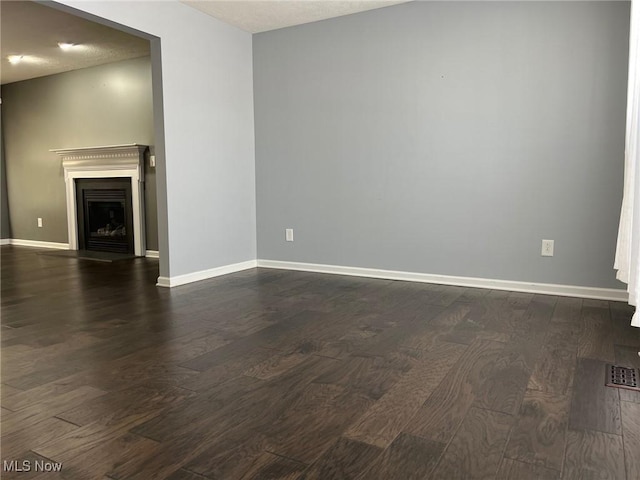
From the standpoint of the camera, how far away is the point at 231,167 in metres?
4.25

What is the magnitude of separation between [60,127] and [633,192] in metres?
6.18

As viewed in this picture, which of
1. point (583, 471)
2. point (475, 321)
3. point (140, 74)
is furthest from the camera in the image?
point (140, 74)

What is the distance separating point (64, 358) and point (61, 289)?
1726mm

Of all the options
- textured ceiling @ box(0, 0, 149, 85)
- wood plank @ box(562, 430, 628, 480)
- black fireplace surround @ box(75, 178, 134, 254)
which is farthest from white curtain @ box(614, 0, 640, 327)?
black fireplace surround @ box(75, 178, 134, 254)

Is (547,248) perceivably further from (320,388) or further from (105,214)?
(105,214)

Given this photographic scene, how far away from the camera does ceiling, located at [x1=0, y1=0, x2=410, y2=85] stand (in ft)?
12.1

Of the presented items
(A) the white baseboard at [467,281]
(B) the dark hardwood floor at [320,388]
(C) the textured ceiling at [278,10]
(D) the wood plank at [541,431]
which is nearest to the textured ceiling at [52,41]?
(C) the textured ceiling at [278,10]

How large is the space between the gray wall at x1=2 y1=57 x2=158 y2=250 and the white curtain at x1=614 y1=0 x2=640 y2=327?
4.39m

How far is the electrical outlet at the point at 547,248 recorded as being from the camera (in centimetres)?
334


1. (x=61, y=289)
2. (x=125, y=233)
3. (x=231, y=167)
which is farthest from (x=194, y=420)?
(x=125, y=233)

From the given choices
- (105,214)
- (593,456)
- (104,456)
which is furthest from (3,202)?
(593,456)

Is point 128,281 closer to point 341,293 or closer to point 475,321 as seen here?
point 341,293

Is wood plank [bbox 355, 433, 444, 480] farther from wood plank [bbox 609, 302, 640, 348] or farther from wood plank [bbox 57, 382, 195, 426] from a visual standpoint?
wood plank [bbox 609, 302, 640, 348]

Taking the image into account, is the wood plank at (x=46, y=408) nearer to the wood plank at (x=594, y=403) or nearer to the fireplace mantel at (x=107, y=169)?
the wood plank at (x=594, y=403)
